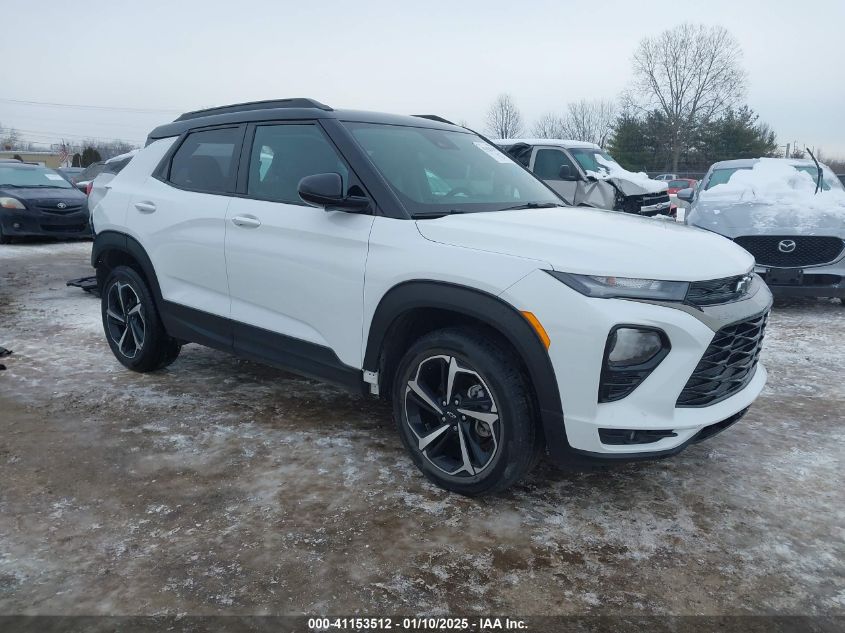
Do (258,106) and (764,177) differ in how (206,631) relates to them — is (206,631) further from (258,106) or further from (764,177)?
(764,177)

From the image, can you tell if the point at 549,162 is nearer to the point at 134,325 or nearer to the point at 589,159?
the point at 589,159

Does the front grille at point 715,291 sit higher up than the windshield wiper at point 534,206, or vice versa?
the windshield wiper at point 534,206

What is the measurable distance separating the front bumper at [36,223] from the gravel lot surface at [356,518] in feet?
30.2

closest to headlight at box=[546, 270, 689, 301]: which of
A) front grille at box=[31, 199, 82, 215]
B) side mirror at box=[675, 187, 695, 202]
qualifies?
side mirror at box=[675, 187, 695, 202]

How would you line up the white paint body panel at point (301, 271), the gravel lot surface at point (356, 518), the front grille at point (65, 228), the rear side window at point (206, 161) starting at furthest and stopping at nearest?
1. the front grille at point (65, 228)
2. the rear side window at point (206, 161)
3. the white paint body panel at point (301, 271)
4. the gravel lot surface at point (356, 518)

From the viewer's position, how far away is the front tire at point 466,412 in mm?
2895

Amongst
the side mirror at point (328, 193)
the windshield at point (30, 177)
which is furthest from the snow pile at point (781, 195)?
the windshield at point (30, 177)

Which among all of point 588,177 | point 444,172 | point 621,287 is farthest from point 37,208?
point 621,287

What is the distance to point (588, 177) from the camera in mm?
11164

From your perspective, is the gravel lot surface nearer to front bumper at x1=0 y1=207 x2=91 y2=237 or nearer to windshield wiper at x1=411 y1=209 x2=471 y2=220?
windshield wiper at x1=411 y1=209 x2=471 y2=220

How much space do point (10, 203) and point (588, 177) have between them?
10464 millimetres

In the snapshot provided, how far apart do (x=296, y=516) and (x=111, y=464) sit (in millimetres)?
1184

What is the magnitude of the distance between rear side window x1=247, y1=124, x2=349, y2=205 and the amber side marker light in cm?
132

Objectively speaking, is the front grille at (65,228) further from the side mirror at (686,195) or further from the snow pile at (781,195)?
the snow pile at (781,195)
